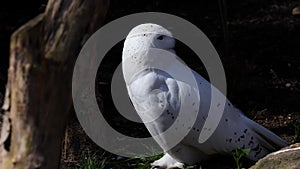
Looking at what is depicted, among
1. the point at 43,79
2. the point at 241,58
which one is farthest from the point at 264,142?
the point at 43,79

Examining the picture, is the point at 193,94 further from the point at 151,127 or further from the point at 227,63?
the point at 227,63

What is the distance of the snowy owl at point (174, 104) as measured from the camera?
489 cm

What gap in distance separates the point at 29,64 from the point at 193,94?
2277 mm

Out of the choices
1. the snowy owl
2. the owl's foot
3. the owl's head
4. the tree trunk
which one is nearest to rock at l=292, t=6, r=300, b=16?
the snowy owl

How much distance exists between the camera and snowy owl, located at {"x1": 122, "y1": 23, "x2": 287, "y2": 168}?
489 centimetres

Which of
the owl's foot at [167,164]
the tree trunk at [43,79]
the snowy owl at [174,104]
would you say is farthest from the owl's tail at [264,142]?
the tree trunk at [43,79]

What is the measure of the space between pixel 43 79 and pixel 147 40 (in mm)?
2024

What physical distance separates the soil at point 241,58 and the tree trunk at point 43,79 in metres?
2.34

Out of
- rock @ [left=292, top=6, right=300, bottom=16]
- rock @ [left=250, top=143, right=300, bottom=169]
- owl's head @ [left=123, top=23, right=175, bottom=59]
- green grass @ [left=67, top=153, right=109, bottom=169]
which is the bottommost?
rock @ [left=250, top=143, right=300, bottom=169]

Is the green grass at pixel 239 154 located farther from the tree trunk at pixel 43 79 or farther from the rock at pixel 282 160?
the tree trunk at pixel 43 79

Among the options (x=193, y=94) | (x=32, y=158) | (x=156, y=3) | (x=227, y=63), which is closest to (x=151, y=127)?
(x=193, y=94)

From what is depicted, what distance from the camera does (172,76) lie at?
500cm

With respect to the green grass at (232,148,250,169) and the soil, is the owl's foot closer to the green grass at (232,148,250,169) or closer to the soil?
the soil

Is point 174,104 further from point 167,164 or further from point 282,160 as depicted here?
point 282,160
